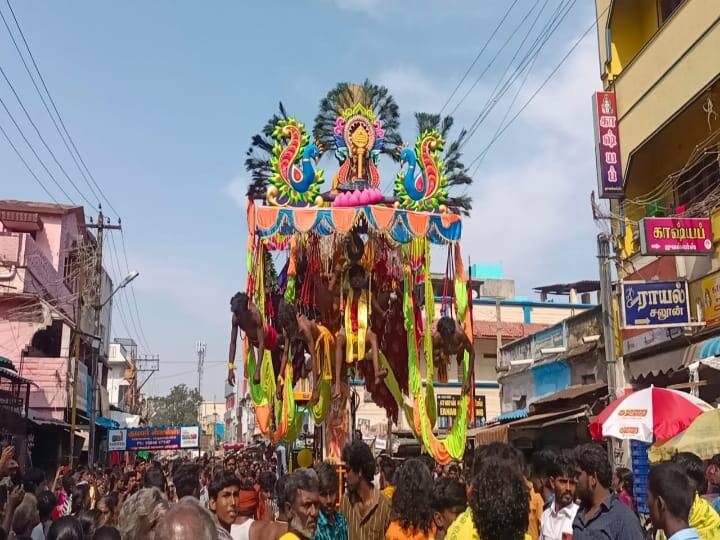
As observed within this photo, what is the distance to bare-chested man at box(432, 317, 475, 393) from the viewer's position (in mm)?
11711

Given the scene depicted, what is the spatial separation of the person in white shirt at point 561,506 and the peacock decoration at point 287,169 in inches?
274

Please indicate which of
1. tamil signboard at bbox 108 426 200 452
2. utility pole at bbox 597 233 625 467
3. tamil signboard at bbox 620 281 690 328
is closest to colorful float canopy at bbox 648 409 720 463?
tamil signboard at bbox 620 281 690 328

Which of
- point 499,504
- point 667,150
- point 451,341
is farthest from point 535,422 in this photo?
point 499,504

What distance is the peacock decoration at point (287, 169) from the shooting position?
11766 millimetres

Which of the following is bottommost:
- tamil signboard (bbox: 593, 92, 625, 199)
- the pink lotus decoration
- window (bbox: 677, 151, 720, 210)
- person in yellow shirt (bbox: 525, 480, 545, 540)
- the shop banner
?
person in yellow shirt (bbox: 525, 480, 545, 540)

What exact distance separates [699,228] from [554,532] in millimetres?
8814

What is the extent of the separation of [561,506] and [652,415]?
14.2 ft

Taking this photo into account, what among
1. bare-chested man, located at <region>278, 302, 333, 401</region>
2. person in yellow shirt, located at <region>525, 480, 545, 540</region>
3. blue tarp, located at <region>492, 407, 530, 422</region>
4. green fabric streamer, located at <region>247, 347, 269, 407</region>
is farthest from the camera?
blue tarp, located at <region>492, 407, 530, 422</region>

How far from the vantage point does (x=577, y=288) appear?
38062 millimetres

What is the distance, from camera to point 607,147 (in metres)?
15.6

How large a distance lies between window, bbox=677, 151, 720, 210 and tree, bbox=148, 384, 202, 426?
254 feet

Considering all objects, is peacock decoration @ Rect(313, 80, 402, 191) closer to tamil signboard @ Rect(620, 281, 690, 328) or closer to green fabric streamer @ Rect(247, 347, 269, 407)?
green fabric streamer @ Rect(247, 347, 269, 407)

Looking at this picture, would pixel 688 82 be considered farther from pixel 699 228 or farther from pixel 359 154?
pixel 359 154

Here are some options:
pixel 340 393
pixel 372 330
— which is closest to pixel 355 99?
pixel 372 330
